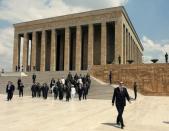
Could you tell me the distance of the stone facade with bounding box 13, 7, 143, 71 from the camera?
143ft

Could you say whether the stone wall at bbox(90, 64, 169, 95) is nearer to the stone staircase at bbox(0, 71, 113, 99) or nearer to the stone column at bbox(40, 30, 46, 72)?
the stone staircase at bbox(0, 71, 113, 99)

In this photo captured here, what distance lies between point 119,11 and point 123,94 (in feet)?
112

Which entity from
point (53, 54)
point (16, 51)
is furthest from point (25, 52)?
point (53, 54)

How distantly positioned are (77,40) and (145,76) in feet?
51.5

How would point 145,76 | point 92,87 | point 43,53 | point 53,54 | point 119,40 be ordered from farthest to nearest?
point 43,53, point 53,54, point 119,40, point 145,76, point 92,87

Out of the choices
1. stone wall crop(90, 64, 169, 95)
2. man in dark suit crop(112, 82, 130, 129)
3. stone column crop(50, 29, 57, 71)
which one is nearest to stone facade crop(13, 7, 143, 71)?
stone column crop(50, 29, 57, 71)

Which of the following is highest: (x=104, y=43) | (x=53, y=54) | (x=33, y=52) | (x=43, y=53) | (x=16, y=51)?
(x=104, y=43)

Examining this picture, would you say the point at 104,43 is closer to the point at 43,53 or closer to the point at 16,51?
the point at 43,53

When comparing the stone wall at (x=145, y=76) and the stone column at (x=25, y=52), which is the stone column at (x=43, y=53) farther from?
the stone wall at (x=145, y=76)

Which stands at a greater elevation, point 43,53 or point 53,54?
point 43,53

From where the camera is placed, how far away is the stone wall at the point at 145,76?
3241cm

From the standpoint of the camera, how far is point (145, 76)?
33.4 m

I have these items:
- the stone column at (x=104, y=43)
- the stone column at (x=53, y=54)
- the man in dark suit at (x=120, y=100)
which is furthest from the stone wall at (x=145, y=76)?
the man in dark suit at (x=120, y=100)

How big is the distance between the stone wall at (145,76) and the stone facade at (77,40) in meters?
7.55
